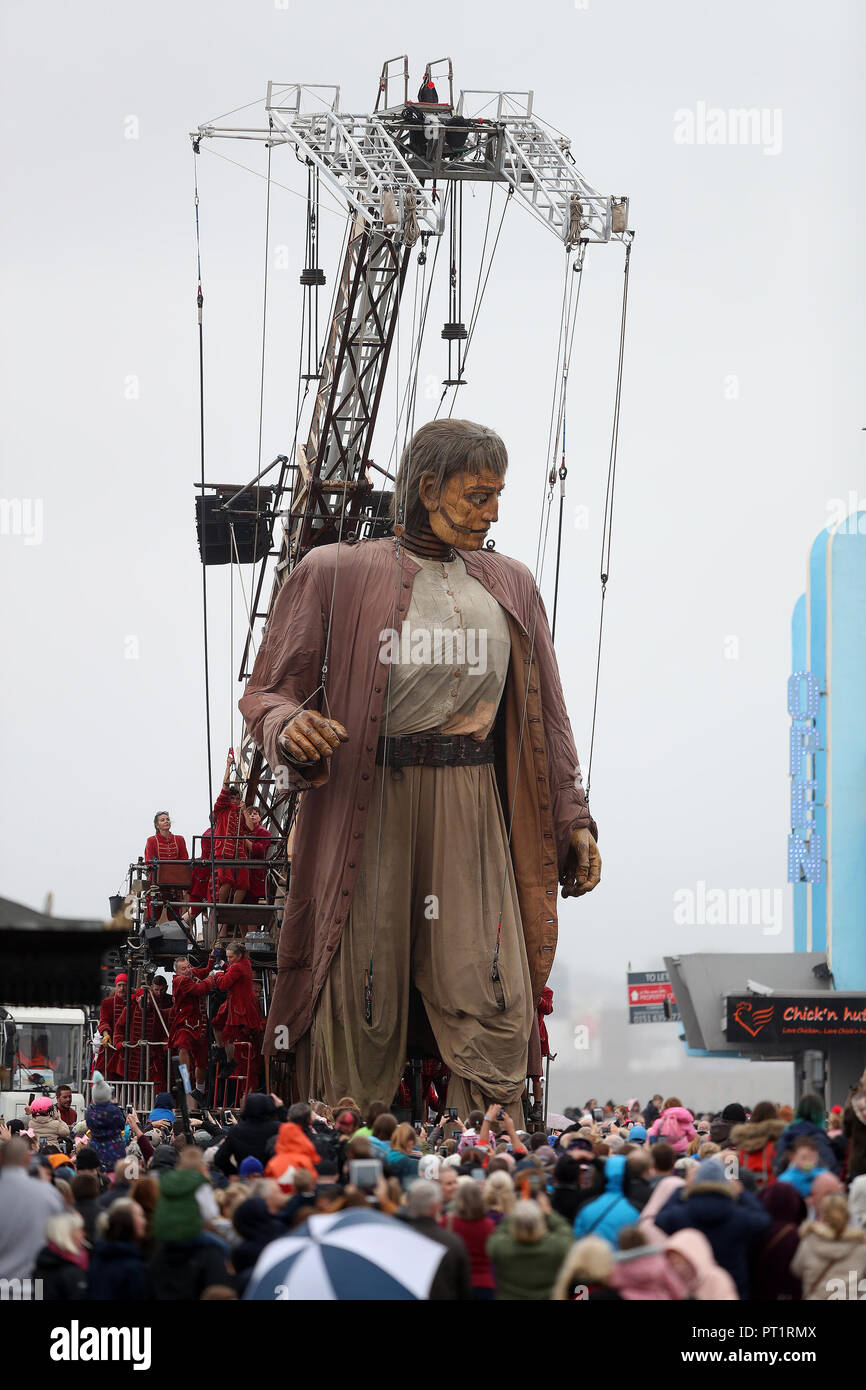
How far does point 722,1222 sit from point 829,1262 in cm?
42

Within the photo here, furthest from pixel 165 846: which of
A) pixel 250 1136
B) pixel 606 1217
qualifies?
pixel 606 1217

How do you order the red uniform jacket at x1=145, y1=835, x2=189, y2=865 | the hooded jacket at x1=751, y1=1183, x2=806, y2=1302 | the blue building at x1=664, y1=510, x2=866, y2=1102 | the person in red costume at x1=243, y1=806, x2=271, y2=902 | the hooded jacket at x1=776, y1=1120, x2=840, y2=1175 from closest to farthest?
the hooded jacket at x1=751, y1=1183, x2=806, y2=1302, the hooded jacket at x1=776, y1=1120, x2=840, y2=1175, the person in red costume at x1=243, y1=806, x2=271, y2=902, the red uniform jacket at x1=145, y1=835, x2=189, y2=865, the blue building at x1=664, y1=510, x2=866, y2=1102

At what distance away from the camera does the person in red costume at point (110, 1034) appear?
851 inches

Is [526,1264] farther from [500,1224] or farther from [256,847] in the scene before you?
[256,847]

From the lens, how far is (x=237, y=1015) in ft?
58.9

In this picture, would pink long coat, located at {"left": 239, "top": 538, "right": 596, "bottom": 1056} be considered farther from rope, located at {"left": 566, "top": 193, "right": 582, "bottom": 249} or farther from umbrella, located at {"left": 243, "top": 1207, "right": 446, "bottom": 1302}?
umbrella, located at {"left": 243, "top": 1207, "right": 446, "bottom": 1302}

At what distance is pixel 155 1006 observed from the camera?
66.4ft

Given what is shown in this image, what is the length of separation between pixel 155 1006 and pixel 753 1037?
20094mm

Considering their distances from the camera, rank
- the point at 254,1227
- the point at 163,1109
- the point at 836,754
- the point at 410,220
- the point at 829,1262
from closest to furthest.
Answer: the point at 829,1262 < the point at 254,1227 < the point at 163,1109 < the point at 410,220 < the point at 836,754

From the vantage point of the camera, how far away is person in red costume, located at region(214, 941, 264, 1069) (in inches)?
704

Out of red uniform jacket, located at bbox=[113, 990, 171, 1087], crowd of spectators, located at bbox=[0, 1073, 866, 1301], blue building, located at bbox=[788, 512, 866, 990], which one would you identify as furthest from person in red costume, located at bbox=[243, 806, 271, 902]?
blue building, located at bbox=[788, 512, 866, 990]

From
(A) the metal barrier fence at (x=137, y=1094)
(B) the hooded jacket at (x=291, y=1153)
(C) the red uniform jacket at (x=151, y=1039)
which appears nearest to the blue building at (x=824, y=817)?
(C) the red uniform jacket at (x=151, y=1039)

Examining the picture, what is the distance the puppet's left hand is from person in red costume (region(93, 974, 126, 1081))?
8721mm
